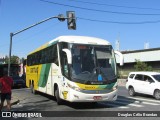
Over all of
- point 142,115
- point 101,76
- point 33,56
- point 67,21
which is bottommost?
point 142,115

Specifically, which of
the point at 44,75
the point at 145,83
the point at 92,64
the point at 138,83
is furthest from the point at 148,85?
the point at 92,64

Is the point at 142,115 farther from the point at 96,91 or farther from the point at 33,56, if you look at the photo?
the point at 33,56

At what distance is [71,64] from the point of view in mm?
15789

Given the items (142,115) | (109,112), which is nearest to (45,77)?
(109,112)

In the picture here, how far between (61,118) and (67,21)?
1489cm

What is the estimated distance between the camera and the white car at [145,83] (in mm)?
21038

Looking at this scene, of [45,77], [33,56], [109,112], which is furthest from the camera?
[33,56]

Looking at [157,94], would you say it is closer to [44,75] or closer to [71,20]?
[44,75]

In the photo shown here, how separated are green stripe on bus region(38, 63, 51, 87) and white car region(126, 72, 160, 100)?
5.87m

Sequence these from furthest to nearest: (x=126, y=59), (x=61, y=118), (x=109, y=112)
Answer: (x=126, y=59), (x=109, y=112), (x=61, y=118)

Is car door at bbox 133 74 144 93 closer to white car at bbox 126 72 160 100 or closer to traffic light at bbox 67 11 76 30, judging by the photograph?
white car at bbox 126 72 160 100

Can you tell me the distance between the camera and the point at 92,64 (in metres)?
16.0

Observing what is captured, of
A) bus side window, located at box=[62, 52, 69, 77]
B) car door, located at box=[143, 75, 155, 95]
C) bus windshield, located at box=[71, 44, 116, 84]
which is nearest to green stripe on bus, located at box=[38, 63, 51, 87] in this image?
bus side window, located at box=[62, 52, 69, 77]

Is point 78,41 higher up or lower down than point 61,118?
higher up
